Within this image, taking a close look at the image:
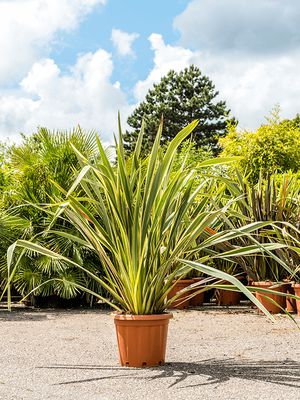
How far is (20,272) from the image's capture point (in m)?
7.27

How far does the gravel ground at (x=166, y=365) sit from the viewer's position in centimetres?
310

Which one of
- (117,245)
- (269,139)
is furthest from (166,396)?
(269,139)

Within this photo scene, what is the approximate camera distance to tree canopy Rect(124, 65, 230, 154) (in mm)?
27547

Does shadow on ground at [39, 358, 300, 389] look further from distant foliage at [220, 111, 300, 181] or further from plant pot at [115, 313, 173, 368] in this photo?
distant foliage at [220, 111, 300, 181]

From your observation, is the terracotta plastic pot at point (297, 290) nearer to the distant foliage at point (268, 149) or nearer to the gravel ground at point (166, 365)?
the gravel ground at point (166, 365)

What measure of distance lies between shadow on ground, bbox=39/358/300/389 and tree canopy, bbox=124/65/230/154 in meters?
23.4

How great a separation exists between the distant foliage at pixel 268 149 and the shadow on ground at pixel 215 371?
951 centimetres

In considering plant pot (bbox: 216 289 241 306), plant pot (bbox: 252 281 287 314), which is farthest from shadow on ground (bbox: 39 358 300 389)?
plant pot (bbox: 216 289 241 306)

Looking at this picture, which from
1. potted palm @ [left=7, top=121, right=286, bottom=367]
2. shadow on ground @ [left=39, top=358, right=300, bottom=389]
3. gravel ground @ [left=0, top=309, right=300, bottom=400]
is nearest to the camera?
gravel ground @ [left=0, top=309, right=300, bottom=400]

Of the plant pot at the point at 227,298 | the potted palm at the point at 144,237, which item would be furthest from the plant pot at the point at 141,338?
the plant pot at the point at 227,298

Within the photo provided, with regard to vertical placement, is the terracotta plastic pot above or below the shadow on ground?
above

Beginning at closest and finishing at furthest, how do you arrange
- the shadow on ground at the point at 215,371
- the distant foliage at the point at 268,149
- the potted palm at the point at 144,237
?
the shadow on ground at the point at 215,371 → the potted palm at the point at 144,237 → the distant foliage at the point at 268,149

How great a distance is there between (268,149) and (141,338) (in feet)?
34.1

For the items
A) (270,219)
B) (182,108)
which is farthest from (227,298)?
(182,108)
